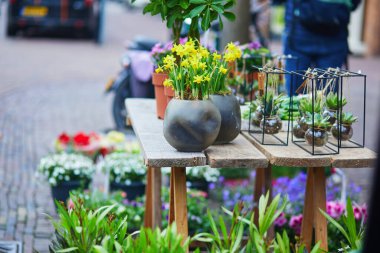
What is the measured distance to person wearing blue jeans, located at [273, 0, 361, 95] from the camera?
5336 millimetres

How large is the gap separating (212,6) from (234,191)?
8.44ft

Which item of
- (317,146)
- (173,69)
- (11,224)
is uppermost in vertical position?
(173,69)

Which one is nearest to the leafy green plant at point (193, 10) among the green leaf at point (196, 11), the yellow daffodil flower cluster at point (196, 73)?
the green leaf at point (196, 11)

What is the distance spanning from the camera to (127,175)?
562 cm

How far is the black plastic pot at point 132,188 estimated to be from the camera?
18.4ft

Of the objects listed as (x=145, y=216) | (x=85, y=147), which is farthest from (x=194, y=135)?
(x=85, y=147)

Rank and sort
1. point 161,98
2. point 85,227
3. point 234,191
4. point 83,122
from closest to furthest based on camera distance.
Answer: point 85,227, point 161,98, point 234,191, point 83,122

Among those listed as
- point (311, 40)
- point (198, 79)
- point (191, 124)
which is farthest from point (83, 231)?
point (311, 40)

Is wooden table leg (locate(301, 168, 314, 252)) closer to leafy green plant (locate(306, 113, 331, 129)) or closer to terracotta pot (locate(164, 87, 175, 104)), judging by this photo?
leafy green plant (locate(306, 113, 331, 129))

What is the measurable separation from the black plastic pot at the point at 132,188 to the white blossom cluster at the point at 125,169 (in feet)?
0.10

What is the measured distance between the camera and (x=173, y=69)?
3.39 meters

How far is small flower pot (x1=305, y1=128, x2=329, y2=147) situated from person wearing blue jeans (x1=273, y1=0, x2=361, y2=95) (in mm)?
1969

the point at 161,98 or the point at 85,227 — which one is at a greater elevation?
the point at 161,98

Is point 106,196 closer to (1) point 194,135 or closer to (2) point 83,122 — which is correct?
(1) point 194,135
